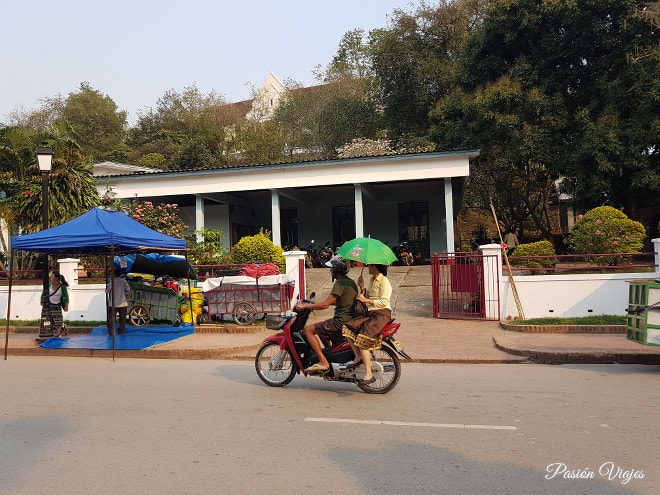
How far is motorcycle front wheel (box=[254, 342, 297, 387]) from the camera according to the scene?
7.48 metres

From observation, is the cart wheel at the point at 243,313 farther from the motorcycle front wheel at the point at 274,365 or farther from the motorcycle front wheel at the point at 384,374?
the motorcycle front wheel at the point at 384,374

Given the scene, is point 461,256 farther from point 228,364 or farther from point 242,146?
point 242,146

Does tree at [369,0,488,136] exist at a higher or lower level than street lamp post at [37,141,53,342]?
higher

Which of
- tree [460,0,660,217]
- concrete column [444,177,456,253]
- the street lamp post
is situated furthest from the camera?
concrete column [444,177,456,253]

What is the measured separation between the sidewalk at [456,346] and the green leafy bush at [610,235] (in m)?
3.05

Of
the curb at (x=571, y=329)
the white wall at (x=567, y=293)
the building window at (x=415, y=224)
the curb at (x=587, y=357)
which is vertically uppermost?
the building window at (x=415, y=224)

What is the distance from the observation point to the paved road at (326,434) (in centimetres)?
418

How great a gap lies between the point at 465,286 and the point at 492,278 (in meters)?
0.77

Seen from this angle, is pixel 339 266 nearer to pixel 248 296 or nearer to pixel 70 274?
pixel 248 296

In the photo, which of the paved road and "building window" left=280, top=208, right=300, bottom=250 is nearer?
the paved road

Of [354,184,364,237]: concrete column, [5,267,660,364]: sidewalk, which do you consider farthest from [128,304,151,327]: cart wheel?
[354,184,364,237]: concrete column

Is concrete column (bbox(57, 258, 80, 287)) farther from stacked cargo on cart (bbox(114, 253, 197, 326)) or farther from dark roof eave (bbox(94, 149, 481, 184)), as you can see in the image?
dark roof eave (bbox(94, 149, 481, 184))

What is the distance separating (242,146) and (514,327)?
97.6 feet

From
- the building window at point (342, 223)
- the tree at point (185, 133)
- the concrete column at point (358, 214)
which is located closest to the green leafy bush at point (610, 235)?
the concrete column at point (358, 214)
